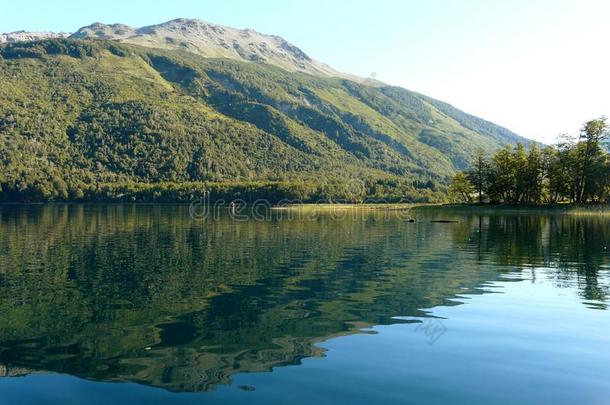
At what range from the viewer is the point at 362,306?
33.0m

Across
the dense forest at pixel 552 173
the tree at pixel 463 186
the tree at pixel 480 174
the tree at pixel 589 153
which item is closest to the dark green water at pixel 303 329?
the dense forest at pixel 552 173

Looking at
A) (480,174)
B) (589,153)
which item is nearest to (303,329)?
(480,174)

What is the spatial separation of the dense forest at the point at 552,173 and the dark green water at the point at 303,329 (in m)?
118

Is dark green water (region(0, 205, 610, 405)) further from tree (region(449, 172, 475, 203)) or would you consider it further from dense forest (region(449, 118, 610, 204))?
tree (region(449, 172, 475, 203))

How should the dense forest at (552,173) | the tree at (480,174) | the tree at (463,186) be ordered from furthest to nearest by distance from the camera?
the tree at (463,186)
the tree at (480,174)
the dense forest at (552,173)

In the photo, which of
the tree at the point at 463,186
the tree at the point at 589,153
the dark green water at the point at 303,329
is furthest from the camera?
the tree at the point at 463,186

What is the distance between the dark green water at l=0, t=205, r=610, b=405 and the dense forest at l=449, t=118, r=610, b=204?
118 meters

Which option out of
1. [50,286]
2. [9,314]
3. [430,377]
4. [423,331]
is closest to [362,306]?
[423,331]

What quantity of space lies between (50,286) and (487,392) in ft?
106

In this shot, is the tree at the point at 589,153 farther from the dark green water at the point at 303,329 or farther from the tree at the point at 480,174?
the dark green water at the point at 303,329

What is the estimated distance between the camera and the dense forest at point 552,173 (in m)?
162

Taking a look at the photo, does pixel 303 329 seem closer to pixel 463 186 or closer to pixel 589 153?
pixel 589 153

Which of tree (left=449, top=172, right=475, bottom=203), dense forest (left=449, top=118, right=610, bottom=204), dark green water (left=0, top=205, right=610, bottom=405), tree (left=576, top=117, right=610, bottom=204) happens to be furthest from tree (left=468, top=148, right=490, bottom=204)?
dark green water (left=0, top=205, right=610, bottom=405)

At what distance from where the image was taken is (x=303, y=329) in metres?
27.4
